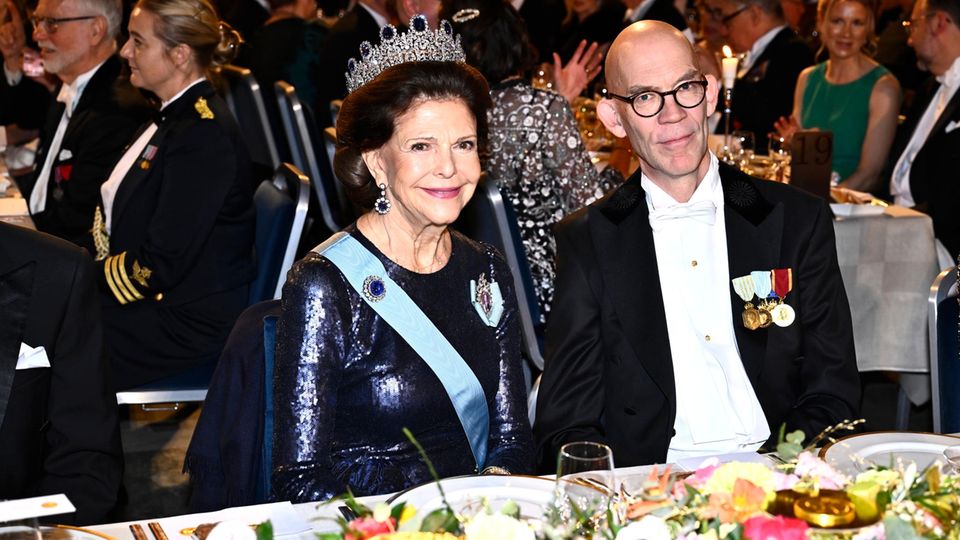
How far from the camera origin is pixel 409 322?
228 centimetres

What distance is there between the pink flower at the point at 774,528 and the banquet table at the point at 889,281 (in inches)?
123

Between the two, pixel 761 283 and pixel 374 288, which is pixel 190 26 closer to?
pixel 374 288

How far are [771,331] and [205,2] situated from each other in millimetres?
2586

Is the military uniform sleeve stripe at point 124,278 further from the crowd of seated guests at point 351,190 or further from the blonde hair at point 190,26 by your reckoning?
the blonde hair at point 190,26

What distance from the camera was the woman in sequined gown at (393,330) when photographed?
2.16 meters

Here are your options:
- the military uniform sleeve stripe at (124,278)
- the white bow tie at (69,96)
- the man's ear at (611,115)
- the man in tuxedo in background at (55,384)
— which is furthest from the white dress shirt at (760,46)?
the man in tuxedo in background at (55,384)

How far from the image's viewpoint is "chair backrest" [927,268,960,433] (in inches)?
104

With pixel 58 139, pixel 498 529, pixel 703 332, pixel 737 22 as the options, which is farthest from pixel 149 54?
pixel 737 22

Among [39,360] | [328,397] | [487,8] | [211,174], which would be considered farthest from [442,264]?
[487,8]

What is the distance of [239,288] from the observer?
396cm

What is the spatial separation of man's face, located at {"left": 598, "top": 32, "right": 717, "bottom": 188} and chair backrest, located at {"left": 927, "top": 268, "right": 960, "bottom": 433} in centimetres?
65

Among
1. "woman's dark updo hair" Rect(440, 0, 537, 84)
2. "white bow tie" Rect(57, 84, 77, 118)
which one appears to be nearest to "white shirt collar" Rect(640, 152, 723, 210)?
"woman's dark updo hair" Rect(440, 0, 537, 84)

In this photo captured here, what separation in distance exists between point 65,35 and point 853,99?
3.59 m

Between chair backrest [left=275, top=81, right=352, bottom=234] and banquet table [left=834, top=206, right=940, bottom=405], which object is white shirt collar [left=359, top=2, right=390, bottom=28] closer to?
chair backrest [left=275, top=81, right=352, bottom=234]
